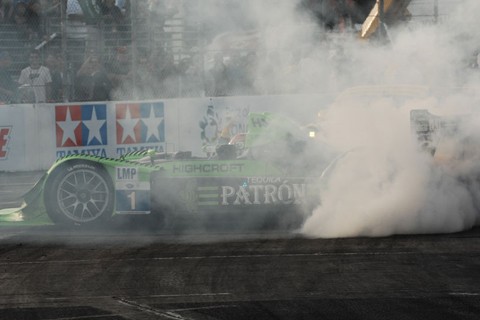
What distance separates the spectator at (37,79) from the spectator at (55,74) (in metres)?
0.09

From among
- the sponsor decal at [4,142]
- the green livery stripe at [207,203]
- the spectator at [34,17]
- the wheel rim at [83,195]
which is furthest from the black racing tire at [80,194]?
the sponsor decal at [4,142]

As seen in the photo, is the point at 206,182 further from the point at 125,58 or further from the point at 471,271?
the point at 125,58

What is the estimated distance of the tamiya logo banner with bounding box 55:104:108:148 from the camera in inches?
539

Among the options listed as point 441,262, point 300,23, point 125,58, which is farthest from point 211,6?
point 441,262

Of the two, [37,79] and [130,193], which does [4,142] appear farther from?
[130,193]

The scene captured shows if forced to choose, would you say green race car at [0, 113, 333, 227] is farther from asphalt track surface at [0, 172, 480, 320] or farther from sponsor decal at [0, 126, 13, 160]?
sponsor decal at [0, 126, 13, 160]

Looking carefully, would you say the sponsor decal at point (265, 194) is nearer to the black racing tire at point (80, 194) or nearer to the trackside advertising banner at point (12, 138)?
the black racing tire at point (80, 194)

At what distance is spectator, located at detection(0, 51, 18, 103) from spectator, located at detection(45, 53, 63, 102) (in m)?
0.89

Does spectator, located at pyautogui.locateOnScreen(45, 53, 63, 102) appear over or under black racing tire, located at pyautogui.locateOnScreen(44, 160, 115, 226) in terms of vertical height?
over

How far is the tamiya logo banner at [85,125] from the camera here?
13.7 meters

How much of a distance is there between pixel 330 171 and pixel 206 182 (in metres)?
1.43

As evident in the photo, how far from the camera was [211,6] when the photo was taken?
10.4 metres

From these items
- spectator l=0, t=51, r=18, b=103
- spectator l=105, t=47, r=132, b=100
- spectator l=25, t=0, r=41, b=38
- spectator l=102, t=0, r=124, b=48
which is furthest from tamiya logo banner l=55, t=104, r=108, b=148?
spectator l=25, t=0, r=41, b=38

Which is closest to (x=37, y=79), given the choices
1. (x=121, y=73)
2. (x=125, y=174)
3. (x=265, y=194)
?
(x=121, y=73)
